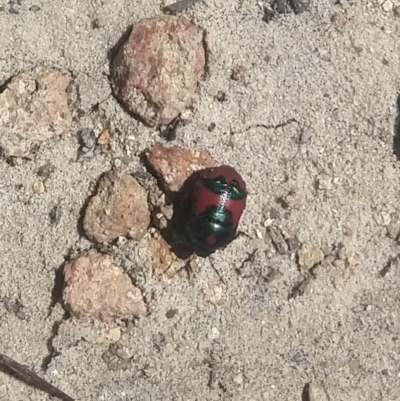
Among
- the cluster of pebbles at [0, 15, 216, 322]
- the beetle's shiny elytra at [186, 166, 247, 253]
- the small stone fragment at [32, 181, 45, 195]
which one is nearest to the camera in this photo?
the beetle's shiny elytra at [186, 166, 247, 253]

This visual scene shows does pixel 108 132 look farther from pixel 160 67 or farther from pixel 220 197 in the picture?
pixel 220 197

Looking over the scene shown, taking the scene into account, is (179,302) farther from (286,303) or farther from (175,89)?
(175,89)

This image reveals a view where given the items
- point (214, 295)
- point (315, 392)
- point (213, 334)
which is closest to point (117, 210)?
point (214, 295)

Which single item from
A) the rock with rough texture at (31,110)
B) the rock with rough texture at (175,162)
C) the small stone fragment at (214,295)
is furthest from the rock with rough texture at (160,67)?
the small stone fragment at (214,295)

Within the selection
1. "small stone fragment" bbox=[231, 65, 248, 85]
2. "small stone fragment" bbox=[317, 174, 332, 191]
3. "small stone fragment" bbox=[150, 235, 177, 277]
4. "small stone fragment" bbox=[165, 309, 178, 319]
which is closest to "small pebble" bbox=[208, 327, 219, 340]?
"small stone fragment" bbox=[165, 309, 178, 319]

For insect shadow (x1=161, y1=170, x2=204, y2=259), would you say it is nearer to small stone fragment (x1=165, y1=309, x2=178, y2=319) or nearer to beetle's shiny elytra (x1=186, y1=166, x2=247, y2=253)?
beetle's shiny elytra (x1=186, y1=166, x2=247, y2=253)

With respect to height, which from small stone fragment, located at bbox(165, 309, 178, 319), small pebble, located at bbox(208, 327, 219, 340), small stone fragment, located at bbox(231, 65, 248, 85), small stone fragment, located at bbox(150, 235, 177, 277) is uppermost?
small stone fragment, located at bbox(231, 65, 248, 85)
